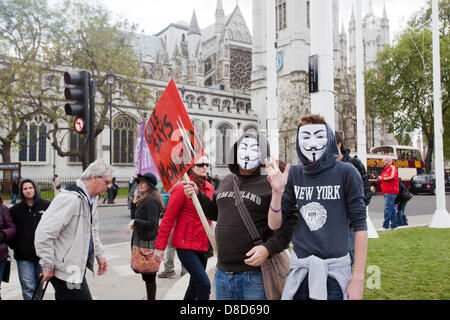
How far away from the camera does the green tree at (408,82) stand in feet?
101

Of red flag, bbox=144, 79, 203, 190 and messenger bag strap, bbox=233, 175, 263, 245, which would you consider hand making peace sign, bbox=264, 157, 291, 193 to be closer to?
messenger bag strap, bbox=233, 175, 263, 245

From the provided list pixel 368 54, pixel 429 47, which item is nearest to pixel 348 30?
pixel 368 54

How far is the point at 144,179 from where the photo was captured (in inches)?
176

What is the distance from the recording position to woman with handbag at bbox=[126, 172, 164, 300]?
Answer: 4180 millimetres

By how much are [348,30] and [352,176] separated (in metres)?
65.9

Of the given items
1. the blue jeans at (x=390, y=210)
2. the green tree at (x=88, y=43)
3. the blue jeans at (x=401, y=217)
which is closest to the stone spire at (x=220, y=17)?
the green tree at (x=88, y=43)

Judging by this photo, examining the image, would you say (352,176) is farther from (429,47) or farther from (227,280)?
(429,47)

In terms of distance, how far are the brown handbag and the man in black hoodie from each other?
9.11 ft

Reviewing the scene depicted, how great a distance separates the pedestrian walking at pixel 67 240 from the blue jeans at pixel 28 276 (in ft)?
4.98

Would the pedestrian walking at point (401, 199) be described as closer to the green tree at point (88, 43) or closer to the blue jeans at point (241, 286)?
the blue jeans at point (241, 286)

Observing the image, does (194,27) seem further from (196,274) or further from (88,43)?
(196,274)

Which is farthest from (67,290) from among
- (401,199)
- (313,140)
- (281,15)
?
(281,15)

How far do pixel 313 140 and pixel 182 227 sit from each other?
1.88 metres

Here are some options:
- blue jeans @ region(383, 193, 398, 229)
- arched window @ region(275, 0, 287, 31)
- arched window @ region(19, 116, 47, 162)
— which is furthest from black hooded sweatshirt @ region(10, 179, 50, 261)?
arched window @ region(275, 0, 287, 31)
